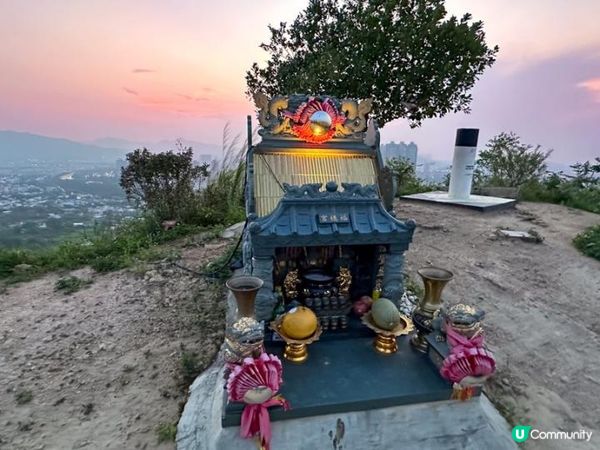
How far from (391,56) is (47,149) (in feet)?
214

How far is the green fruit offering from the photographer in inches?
139

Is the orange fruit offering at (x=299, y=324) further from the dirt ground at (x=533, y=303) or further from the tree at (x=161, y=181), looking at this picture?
the tree at (x=161, y=181)

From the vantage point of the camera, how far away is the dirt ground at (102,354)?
320 cm

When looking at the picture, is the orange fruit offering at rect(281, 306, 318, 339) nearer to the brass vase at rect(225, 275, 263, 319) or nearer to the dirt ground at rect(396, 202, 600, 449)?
the brass vase at rect(225, 275, 263, 319)

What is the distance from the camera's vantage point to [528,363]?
4.28m

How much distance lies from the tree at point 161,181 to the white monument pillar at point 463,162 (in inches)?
345

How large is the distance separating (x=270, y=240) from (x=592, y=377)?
14.2 ft

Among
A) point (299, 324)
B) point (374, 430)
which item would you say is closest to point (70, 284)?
point (299, 324)

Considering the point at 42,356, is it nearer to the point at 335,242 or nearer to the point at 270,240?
the point at 270,240

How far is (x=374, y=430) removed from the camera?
9.46ft

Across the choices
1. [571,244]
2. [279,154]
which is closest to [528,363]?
[279,154]

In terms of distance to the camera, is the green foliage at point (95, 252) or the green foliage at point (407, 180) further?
the green foliage at point (407, 180)

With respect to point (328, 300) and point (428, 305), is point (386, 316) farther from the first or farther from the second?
point (328, 300)

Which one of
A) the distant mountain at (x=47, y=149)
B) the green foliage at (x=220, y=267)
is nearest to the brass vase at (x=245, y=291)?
the green foliage at (x=220, y=267)
